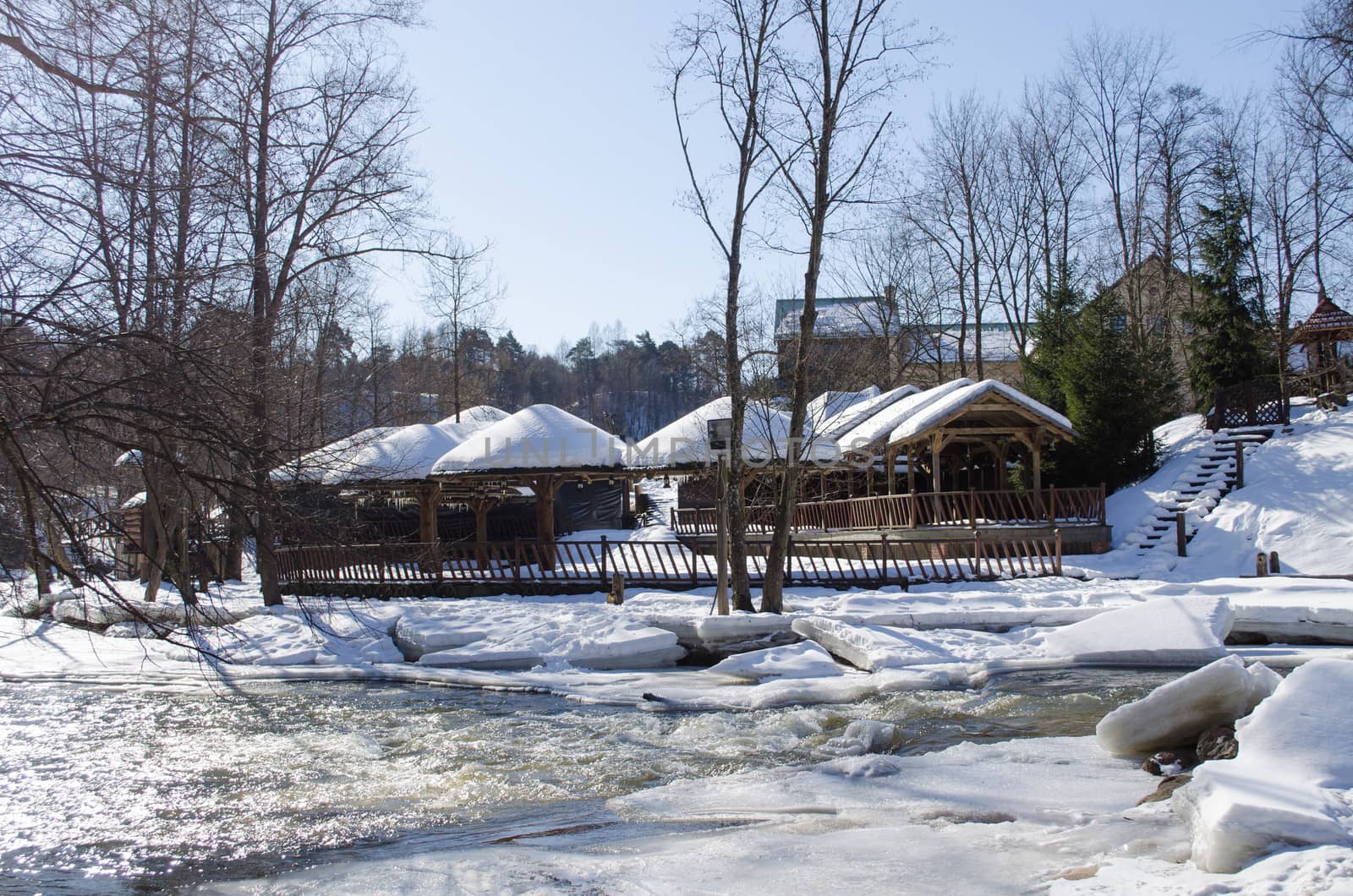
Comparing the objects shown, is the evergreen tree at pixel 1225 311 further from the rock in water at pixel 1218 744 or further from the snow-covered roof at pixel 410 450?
the rock in water at pixel 1218 744

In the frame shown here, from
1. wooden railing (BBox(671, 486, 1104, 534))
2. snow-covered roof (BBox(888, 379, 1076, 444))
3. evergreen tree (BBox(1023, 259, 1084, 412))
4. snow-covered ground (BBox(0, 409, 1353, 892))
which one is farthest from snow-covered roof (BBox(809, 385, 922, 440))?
snow-covered ground (BBox(0, 409, 1353, 892))

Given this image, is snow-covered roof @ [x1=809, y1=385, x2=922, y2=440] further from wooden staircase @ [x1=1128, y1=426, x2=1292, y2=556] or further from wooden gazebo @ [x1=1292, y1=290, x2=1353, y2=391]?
wooden gazebo @ [x1=1292, y1=290, x2=1353, y2=391]

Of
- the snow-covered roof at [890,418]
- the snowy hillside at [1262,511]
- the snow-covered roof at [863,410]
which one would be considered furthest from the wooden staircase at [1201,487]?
the snow-covered roof at [863,410]

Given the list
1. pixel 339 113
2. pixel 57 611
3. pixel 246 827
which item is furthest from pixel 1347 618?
pixel 57 611

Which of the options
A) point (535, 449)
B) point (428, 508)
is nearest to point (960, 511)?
point (535, 449)

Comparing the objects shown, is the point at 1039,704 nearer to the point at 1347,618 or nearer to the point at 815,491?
the point at 1347,618

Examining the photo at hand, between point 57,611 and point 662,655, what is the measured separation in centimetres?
1229

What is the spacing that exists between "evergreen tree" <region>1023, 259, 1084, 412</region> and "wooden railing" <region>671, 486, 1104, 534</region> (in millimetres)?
5443

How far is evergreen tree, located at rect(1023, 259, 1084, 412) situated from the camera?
32656 millimetres

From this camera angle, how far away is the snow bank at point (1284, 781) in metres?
4.54

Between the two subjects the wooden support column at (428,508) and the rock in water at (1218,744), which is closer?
the rock in water at (1218,744)

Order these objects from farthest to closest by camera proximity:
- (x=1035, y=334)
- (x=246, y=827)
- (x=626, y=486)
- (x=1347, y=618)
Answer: (x=626, y=486)
(x=1035, y=334)
(x=1347, y=618)
(x=246, y=827)

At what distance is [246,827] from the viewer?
682 centimetres

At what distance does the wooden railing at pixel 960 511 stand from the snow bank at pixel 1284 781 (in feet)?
53.8
